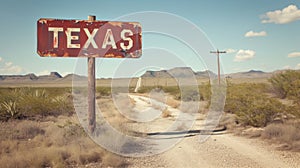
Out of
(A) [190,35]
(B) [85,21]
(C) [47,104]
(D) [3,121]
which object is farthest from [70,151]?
(C) [47,104]

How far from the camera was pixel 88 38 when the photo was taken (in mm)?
7137

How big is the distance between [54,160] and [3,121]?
28.0ft

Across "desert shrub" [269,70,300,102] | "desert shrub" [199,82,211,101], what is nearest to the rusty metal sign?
"desert shrub" [269,70,300,102]

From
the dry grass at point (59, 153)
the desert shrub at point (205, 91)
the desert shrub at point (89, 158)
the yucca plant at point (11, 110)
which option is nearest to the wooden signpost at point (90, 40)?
the dry grass at point (59, 153)

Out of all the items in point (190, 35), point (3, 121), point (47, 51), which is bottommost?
point (3, 121)

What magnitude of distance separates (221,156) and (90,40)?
14.6 ft

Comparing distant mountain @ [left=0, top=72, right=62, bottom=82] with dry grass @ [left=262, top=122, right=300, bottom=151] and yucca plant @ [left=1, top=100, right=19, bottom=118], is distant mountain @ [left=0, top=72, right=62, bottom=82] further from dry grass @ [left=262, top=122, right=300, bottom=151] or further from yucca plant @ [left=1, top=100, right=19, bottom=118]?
dry grass @ [left=262, top=122, right=300, bottom=151]

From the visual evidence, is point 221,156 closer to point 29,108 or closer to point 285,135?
point 285,135

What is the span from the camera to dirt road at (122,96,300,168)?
21.7 ft

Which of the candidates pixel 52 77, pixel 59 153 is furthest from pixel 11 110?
pixel 52 77

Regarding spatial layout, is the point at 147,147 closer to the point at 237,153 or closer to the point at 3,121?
the point at 237,153

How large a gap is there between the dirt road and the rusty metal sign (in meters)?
2.75

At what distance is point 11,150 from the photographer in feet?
24.0

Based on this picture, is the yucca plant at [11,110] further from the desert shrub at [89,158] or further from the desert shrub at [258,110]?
the desert shrub at [258,110]
